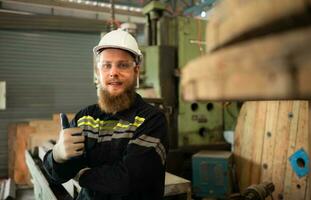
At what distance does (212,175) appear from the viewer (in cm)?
284

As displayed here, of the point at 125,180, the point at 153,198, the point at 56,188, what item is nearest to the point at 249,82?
the point at 125,180

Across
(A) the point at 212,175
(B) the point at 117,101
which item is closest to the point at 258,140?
(A) the point at 212,175

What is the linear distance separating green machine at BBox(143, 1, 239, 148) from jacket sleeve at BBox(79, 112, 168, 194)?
1.94 metres

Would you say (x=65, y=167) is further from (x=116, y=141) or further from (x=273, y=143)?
(x=273, y=143)

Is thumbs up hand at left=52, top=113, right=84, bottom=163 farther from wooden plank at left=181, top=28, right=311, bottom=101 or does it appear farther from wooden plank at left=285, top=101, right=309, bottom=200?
wooden plank at left=285, top=101, right=309, bottom=200

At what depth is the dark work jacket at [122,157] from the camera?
1.30m

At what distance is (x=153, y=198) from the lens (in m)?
1.42

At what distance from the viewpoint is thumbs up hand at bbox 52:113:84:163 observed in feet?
4.36

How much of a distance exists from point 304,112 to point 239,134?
2.47 ft

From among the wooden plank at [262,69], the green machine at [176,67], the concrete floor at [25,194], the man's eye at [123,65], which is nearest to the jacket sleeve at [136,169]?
the man's eye at [123,65]

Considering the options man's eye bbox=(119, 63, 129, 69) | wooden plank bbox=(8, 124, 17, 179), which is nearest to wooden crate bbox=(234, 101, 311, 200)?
man's eye bbox=(119, 63, 129, 69)

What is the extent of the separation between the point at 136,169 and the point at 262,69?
1050 mm

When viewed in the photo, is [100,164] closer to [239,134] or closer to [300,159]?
[300,159]

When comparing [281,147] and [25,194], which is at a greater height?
[281,147]
